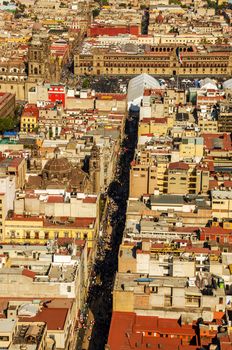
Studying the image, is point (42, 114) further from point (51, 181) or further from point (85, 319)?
point (85, 319)

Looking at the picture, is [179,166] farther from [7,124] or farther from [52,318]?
[7,124]

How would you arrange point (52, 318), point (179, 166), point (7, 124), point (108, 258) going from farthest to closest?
point (7, 124) → point (179, 166) → point (108, 258) → point (52, 318)

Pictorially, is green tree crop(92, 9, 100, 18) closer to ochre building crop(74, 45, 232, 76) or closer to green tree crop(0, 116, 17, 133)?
ochre building crop(74, 45, 232, 76)

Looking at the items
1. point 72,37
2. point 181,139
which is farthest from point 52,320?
point 72,37

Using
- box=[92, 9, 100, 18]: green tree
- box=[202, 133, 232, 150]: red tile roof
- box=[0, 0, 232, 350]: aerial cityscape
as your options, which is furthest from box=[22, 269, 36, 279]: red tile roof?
box=[92, 9, 100, 18]: green tree

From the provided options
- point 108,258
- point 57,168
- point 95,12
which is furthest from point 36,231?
point 95,12

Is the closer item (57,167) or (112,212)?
(57,167)

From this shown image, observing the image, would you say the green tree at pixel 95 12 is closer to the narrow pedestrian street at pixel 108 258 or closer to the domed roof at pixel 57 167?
the narrow pedestrian street at pixel 108 258
